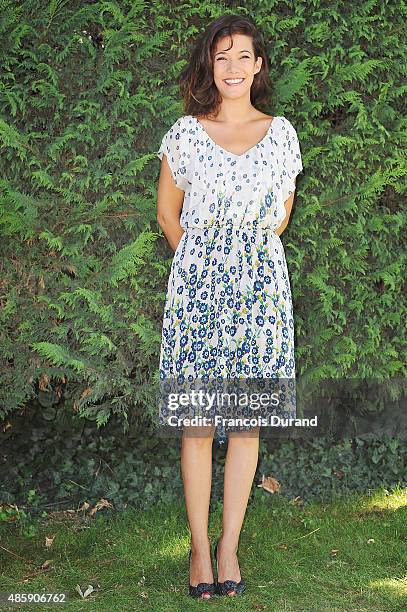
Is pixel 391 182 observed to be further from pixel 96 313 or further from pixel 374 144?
pixel 96 313

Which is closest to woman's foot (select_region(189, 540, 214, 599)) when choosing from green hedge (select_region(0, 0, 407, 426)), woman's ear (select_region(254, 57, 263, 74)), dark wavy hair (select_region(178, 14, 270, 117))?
green hedge (select_region(0, 0, 407, 426))

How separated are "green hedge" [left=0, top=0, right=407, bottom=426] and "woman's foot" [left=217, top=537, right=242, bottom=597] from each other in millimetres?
1090

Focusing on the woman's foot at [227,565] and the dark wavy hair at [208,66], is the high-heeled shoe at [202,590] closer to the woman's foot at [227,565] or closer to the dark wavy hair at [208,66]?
the woman's foot at [227,565]

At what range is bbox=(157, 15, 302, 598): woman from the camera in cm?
309

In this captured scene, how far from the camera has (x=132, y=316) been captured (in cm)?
398

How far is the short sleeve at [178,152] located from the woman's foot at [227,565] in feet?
4.71

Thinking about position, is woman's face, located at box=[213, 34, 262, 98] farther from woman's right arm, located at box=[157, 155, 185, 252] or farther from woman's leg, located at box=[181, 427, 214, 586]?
woman's leg, located at box=[181, 427, 214, 586]

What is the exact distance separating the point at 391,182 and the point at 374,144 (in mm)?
211

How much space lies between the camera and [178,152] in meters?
3.15

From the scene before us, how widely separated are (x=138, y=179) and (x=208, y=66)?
88 cm

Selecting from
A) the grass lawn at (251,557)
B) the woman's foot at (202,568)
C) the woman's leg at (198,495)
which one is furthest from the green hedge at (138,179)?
the woman's foot at (202,568)

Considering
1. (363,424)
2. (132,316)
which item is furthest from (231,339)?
(363,424)

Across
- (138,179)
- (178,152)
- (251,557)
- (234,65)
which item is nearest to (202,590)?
(251,557)

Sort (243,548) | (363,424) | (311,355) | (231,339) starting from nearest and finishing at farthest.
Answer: (231,339) < (243,548) < (311,355) < (363,424)
